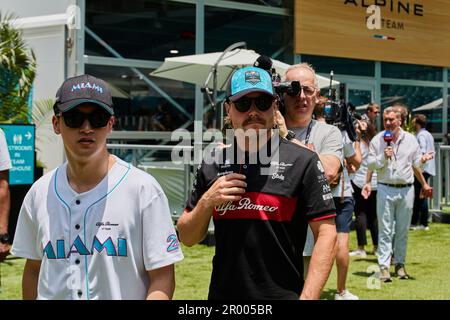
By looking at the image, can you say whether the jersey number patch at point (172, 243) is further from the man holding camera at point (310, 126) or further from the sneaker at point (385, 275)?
the sneaker at point (385, 275)

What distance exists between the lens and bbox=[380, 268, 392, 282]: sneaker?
24.6 feet

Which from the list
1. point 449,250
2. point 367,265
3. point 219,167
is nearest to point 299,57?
point 449,250

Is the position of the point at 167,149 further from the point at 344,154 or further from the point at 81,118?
the point at 81,118

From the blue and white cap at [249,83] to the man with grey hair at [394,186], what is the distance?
17.1 feet

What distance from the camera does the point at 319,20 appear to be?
51.3ft

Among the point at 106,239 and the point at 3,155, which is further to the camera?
the point at 3,155

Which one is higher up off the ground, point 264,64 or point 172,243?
point 264,64

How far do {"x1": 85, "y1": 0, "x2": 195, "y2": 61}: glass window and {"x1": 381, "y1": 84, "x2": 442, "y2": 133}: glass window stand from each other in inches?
250

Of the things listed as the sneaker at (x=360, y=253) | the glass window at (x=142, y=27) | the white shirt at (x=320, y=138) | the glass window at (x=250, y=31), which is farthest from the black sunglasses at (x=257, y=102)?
the glass window at (x=250, y=31)

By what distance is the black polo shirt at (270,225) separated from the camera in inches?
103

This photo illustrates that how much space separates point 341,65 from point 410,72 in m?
2.73

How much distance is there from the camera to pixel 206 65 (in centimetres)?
1110

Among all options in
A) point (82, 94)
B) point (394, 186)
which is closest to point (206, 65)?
point (394, 186)
